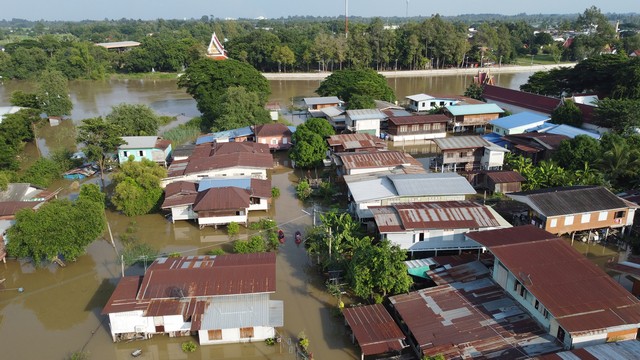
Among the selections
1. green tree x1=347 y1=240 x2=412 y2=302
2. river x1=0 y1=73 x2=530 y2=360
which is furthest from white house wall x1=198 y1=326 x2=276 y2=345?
green tree x1=347 y1=240 x2=412 y2=302

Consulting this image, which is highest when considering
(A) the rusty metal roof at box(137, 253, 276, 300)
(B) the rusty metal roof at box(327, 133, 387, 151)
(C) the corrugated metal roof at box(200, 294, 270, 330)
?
(B) the rusty metal roof at box(327, 133, 387, 151)

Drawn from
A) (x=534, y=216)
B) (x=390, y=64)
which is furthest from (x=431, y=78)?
(x=534, y=216)

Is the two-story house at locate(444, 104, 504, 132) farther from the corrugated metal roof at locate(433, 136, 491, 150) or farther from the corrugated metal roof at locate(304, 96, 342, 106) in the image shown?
the corrugated metal roof at locate(304, 96, 342, 106)

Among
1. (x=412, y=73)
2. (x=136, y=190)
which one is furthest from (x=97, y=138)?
(x=412, y=73)

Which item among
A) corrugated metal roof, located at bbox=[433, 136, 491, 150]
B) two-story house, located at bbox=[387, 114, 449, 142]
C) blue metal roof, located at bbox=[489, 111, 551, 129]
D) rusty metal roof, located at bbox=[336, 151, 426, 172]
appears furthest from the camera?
two-story house, located at bbox=[387, 114, 449, 142]

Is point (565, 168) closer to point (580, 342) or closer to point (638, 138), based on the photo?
point (638, 138)

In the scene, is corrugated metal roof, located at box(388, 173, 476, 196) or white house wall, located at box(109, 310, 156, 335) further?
corrugated metal roof, located at box(388, 173, 476, 196)

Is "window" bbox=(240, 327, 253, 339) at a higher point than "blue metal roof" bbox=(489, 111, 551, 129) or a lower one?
lower

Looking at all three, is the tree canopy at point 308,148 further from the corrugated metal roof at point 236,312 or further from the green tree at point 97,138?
the corrugated metal roof at point 236,312
